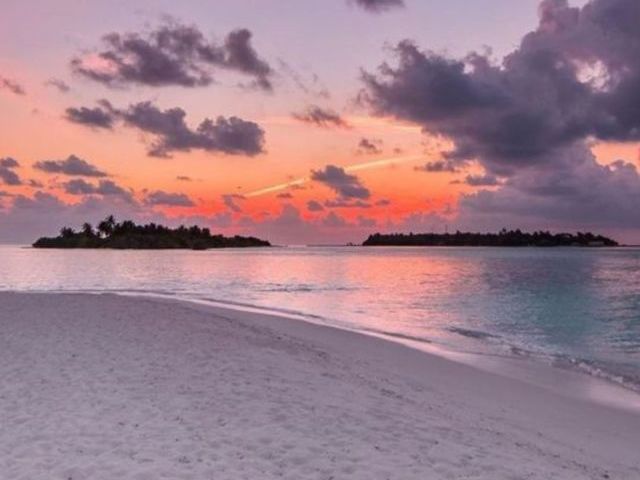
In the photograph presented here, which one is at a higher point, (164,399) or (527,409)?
(164,399)

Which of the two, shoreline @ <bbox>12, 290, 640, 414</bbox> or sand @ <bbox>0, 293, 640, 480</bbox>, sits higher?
sand @ <bbox>0, 293, 640, 480</bbox>

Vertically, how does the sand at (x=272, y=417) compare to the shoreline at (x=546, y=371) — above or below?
above

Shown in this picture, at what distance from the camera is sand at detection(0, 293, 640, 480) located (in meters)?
9.56

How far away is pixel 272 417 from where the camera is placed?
11969mm

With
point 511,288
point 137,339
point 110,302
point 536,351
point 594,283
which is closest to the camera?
point 137,339

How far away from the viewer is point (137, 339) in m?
21.8

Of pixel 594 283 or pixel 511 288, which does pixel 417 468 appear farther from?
pixel 594 283

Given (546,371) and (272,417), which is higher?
(272,417)

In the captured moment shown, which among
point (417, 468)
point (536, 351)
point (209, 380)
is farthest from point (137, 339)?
point (536, 351)

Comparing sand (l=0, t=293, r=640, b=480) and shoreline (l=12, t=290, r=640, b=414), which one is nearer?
sand (l=0, t=293, r=640, b=480)

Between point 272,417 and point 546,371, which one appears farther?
point 546,371

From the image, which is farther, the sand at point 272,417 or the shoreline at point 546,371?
the shoreline at point 546,371

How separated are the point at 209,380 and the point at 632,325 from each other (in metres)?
34.4

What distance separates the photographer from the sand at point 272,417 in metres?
9.56
